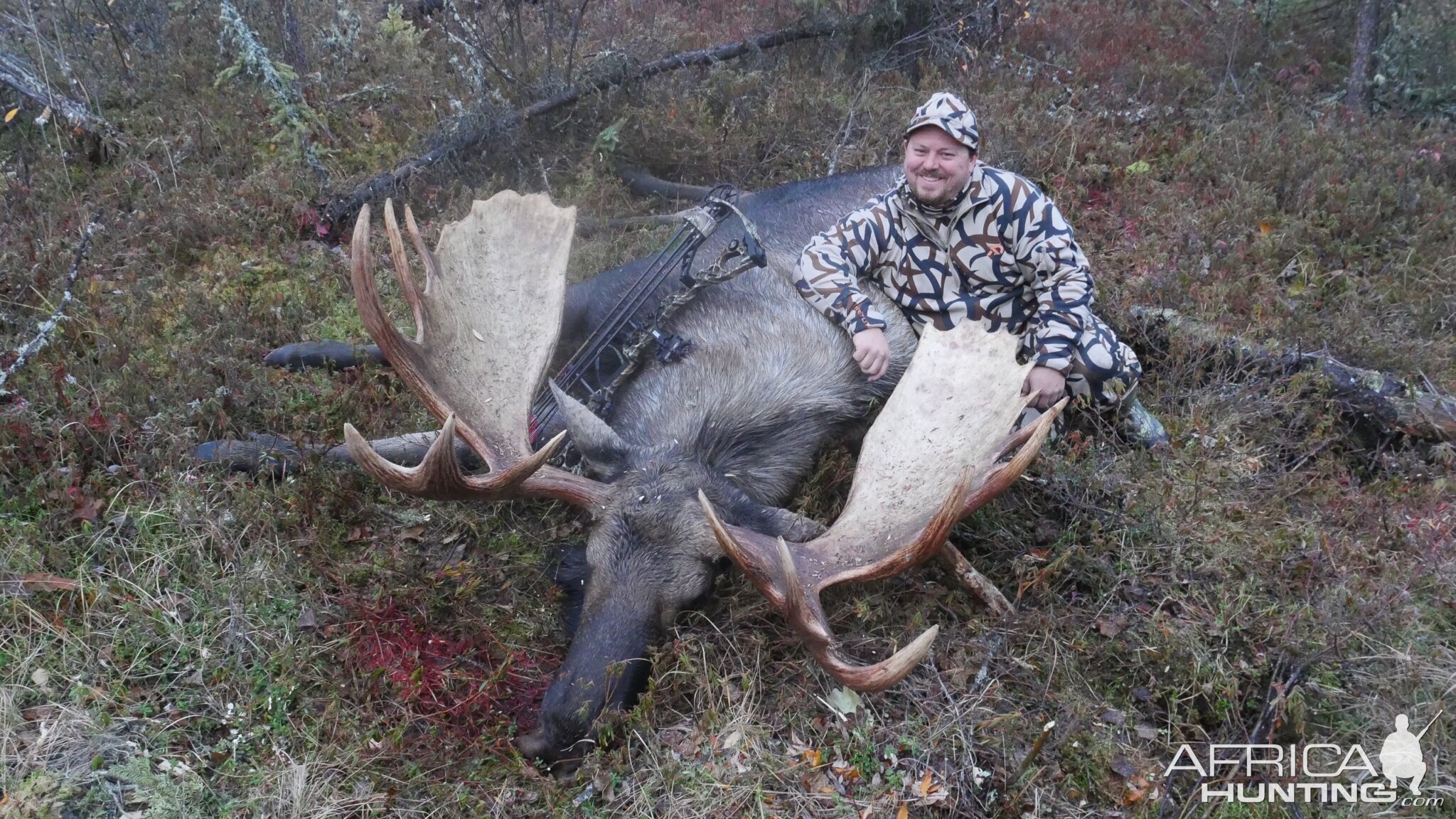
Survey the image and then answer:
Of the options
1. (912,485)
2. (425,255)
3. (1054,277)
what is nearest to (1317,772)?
(912,485)

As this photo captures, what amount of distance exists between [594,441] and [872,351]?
132 cm

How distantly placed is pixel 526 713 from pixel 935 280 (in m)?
2.78

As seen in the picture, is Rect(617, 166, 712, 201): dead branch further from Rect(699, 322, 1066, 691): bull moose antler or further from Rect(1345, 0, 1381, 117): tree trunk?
Rect(1345, 0, 1381, 117): tree trunk

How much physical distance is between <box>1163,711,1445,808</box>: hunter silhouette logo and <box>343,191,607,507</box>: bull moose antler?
245 cm

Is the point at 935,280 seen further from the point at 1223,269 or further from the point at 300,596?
the point at 300,596

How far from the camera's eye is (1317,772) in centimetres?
318

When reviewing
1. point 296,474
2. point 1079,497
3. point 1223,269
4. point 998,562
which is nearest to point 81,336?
point 296,474

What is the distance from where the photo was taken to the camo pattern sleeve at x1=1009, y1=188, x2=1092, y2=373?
13.8 feet

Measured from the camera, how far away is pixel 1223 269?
6047 millimetres

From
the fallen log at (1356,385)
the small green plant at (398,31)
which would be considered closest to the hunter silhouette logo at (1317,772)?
the fallen log at (1356,385)

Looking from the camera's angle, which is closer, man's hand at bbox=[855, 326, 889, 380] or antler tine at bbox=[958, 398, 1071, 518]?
antler tine at bbox=[958, 398, 1071, 518]

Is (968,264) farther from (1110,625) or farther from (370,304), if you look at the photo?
(370,304)

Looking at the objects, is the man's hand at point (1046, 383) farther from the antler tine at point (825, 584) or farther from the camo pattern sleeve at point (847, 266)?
the antler tine at point (825, 584)

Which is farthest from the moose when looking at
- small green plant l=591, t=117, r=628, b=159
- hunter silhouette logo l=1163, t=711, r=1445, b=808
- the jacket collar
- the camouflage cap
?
small green plant l=591, t=117, r=628, b=159
